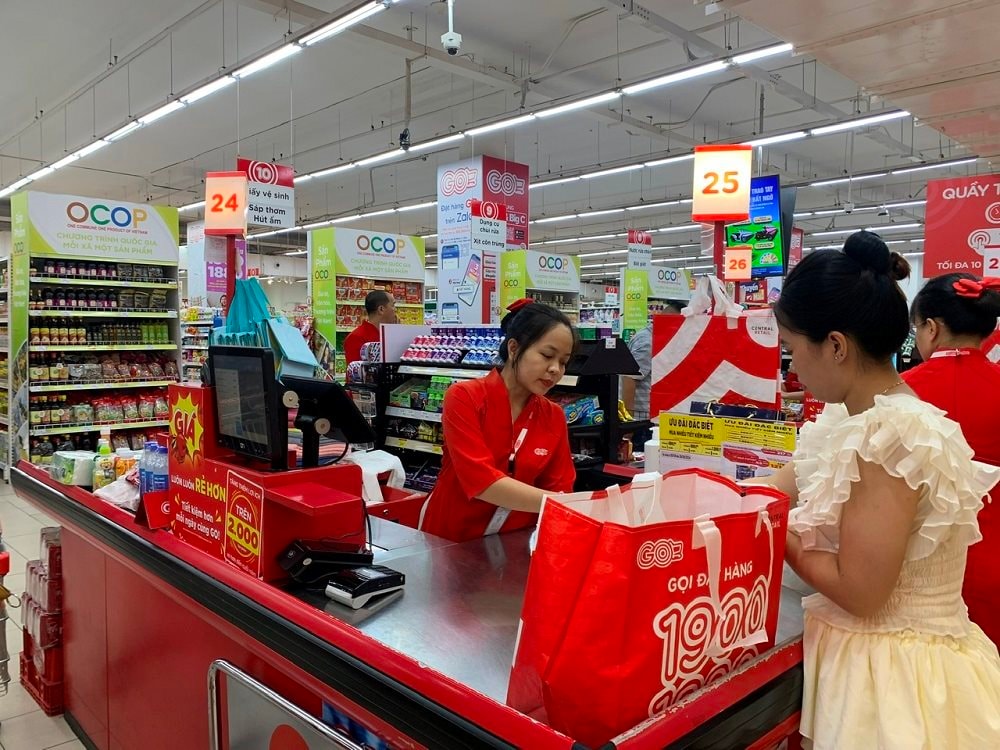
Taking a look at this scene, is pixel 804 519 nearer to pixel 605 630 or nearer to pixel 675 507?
pixel 675 507

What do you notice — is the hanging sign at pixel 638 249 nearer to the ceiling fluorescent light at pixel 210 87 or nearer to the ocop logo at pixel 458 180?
the ocop logo at pixel 458 180

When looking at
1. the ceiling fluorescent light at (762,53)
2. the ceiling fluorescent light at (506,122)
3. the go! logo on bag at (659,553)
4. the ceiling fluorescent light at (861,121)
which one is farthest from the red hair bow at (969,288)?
the ceiling fluorescent light at (506,122)

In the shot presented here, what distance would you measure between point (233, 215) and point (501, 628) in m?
7.31

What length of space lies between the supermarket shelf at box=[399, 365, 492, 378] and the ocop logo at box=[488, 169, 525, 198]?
24.0ft

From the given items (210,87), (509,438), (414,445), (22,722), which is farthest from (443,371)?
(210,87)

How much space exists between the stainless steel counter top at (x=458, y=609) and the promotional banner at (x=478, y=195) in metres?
9.82

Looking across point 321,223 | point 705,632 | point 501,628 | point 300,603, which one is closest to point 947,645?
point 705,632

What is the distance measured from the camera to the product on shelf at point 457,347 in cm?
527

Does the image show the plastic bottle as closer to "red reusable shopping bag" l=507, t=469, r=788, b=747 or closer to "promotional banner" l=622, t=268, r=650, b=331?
"red reusable shopping bag" l=507, t=469, r=788, b=747

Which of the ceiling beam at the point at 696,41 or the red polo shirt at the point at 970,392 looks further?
the ceiling beam at the point at 696,41

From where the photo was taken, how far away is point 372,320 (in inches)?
274

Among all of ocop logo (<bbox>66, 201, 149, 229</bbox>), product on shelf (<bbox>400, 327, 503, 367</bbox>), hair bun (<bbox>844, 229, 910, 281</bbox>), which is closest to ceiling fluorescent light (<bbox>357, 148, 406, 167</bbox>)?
ocop logo (<bbox>66, 201, 149, 229</bbox>)

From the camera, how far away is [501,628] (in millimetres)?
1762

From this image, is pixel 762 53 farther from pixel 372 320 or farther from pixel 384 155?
pixel 384 155
